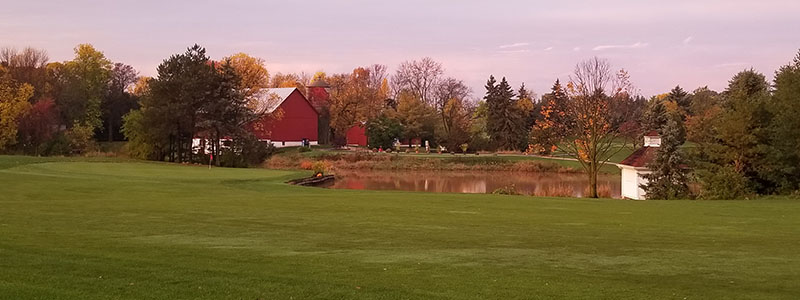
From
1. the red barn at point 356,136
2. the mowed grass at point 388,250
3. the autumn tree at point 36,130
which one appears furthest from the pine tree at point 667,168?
the red barn at point 356,136

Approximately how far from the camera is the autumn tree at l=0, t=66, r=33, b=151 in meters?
54.1

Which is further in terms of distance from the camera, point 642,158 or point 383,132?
point 383,132

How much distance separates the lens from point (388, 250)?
38.5ft

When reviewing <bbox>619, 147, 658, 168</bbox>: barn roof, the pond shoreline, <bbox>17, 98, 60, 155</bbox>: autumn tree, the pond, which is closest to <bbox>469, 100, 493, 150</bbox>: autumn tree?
the pond shoreline

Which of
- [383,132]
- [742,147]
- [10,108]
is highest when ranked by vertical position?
[10,108]

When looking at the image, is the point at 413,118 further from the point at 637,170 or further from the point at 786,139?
the point at 786,139

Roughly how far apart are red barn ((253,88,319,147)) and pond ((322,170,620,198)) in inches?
888

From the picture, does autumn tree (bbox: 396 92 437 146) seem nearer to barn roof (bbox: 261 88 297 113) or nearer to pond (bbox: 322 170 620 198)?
barn roof (bbox: 261 88 297 113)

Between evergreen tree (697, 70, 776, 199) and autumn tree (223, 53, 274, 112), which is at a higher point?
autumn tree (223, 53, 274, 112)

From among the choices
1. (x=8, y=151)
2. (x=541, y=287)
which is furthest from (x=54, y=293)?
(x=8, y=151)

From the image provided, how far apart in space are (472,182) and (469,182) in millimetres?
187

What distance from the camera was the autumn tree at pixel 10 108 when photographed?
54.1m

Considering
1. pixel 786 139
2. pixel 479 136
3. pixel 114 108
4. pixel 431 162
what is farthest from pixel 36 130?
pixel 786 139

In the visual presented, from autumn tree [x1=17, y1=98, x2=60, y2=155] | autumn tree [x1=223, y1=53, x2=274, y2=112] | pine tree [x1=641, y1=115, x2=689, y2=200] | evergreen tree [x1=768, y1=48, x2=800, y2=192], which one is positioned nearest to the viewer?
evergreen tree [x1=768, y1=48, x2=800, y2=192]
